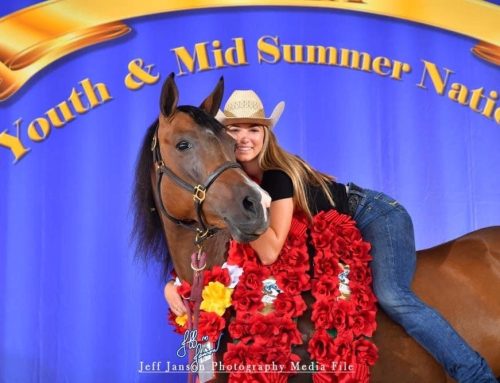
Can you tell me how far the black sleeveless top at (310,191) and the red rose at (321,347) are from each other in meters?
0.57

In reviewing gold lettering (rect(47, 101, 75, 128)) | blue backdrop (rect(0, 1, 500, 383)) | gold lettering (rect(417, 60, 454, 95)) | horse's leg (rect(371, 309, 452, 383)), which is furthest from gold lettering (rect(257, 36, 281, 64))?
horse's leg (rect(371, 309, 452, 383))

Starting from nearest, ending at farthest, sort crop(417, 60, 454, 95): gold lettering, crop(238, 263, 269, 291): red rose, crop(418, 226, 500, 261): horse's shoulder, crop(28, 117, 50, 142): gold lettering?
1. crop(238, 263, 269, 291): red rose
2. crop(418, 226, 500, 261): horse's shoulder
3. crop(28, 117, 50, 142): gold lettering
4. crop(417, 60, 454, 95): gold lettering

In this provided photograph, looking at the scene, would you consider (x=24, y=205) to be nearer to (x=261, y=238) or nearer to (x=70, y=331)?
(x=70, y=331)

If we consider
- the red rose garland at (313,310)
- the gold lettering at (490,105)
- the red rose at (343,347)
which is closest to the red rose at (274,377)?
the red rose garland at (313,310)

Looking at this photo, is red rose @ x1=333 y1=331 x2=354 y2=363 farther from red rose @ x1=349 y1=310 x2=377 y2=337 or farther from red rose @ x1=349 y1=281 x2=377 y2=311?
red rose @ x1=349 y1=281 x2=377 y2=311

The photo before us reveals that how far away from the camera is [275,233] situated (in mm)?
2641

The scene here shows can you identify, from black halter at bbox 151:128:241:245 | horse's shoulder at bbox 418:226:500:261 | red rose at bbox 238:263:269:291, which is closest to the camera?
black halter at bbox 151:128:241:245

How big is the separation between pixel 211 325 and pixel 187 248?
37 centimetres

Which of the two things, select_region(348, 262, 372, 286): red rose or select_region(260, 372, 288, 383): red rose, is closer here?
select_region(260, 372, 288, 383): red rose

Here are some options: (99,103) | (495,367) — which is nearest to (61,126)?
(99,103)

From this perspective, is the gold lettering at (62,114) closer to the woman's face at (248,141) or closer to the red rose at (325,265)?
the woman's face at (248,141)

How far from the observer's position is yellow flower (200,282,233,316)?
8.54 feet

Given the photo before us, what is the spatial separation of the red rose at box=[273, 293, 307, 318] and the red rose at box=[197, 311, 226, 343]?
9.7 inches

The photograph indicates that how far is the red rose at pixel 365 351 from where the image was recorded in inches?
106
